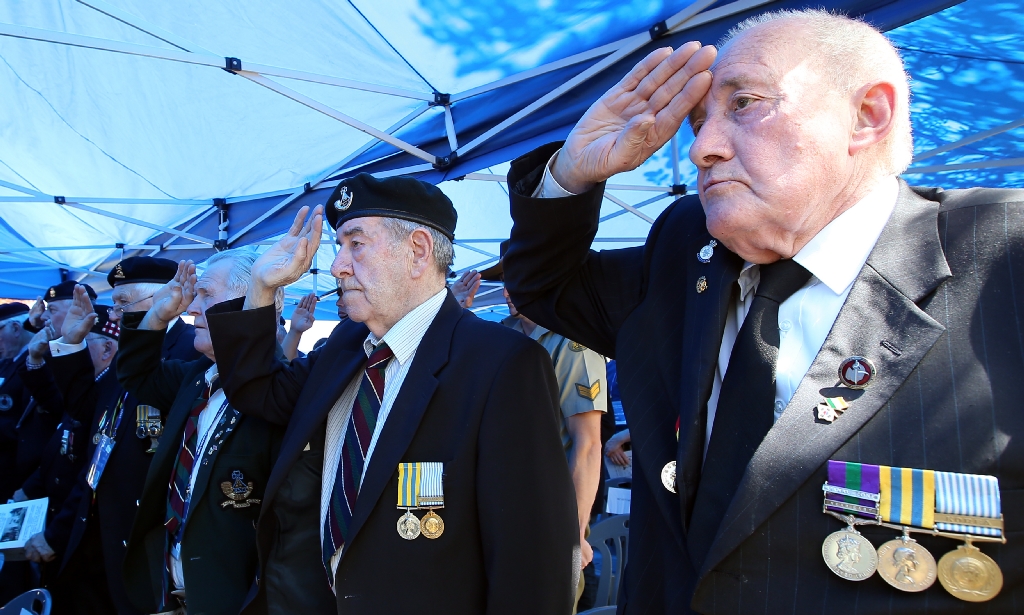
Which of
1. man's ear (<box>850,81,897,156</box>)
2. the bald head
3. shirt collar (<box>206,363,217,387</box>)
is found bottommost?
shirt collar (<box>206,363,217,387</box>)

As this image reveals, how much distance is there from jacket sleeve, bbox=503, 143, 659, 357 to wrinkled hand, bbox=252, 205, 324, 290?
44.1 inches

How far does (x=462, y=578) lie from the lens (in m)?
1.91

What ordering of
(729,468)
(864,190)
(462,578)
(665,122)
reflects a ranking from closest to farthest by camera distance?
(729,468) < (864,190) < (665,122) < (462,578)

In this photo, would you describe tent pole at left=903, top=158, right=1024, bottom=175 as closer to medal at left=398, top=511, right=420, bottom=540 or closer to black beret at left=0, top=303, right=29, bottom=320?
medal at left=398, top=511, right=420, bottom=540

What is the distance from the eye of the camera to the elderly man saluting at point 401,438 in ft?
6.24

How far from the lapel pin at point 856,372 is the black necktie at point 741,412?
0.38 feet

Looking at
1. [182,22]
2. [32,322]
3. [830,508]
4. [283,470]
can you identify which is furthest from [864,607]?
[32,322]

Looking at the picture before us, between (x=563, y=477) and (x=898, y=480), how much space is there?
1141 mm

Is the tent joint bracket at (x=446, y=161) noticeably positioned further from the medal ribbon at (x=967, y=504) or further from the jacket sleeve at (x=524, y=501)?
the medal ribbon at (x=967, y=504)

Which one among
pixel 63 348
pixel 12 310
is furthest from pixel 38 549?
pixel 12 310

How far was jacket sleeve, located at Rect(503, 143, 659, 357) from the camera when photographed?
1.47m

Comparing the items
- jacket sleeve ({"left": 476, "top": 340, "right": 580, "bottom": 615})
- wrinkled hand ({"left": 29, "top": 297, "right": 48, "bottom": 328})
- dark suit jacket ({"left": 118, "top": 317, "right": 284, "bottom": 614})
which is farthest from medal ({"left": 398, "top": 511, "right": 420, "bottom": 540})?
wrinkled hand ({"left": 29, "top": 297, "right": 48, "bottom": 328})

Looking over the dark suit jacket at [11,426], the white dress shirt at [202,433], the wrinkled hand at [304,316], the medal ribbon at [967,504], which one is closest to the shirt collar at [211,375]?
the white dress shirt at [202,433]

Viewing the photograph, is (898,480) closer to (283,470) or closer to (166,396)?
(283,470)
